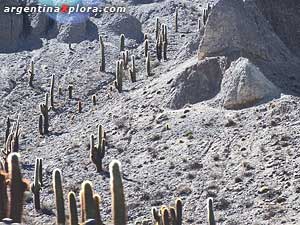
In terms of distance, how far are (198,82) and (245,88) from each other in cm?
285

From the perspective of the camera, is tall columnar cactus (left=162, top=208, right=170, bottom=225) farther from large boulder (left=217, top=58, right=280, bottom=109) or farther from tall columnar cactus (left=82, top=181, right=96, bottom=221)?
large boulder (left=217, top=58, right=280, bottom=109)

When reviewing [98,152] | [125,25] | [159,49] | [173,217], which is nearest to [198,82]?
[159,49]

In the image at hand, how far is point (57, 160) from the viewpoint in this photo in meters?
30.8

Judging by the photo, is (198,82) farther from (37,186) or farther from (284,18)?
(37,186)

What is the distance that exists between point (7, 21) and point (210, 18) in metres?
18.7

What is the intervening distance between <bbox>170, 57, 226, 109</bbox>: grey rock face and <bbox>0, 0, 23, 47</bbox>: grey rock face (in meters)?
17.0

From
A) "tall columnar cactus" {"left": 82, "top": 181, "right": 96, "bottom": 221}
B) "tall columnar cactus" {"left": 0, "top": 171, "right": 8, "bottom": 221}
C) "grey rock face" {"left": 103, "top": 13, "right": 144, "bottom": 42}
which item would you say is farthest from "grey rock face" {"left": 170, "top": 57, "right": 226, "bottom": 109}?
"tall columnar cactus" {"left": 0, "top": 171, "right": 8, "bottom": 221}

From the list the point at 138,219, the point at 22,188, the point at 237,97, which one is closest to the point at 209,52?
the point at 237,97

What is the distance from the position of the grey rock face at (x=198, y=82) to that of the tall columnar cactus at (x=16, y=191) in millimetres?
18496

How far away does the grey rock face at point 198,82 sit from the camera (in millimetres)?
32750

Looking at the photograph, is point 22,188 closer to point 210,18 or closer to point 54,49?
point 210,18

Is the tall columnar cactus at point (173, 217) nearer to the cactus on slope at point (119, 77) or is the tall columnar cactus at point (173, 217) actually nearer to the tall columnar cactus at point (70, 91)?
the cactus on slope at point (119, 77)

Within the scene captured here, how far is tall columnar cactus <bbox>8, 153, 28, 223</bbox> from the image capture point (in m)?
14.1

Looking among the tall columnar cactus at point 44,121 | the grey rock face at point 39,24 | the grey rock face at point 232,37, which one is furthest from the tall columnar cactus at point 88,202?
the grey rock face at point 39,24
